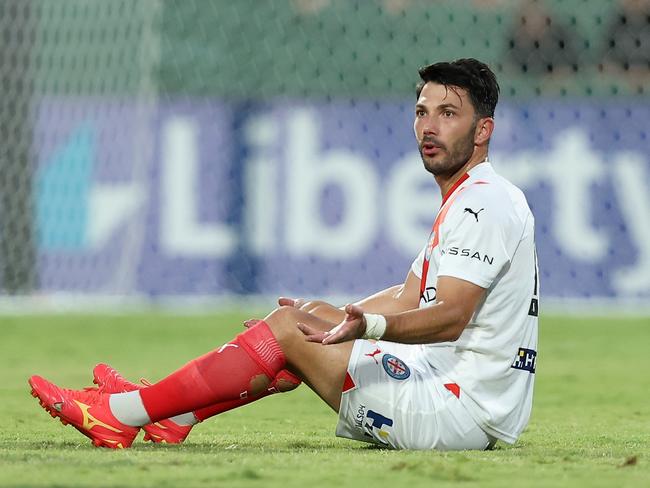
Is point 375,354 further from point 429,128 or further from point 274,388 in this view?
point 429,128

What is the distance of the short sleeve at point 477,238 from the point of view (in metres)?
4.73

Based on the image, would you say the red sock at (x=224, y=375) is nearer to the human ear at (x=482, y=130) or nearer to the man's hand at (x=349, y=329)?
the man's hand at (x=349, y=329)

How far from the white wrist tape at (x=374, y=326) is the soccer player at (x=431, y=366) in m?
0.31

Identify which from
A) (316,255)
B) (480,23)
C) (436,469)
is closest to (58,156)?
(316,255)

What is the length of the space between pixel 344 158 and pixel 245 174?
87 centimetres

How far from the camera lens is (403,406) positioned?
494 cm

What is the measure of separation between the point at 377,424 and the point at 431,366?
0.28m

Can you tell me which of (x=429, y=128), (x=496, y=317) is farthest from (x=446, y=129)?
(x=496, y=317)

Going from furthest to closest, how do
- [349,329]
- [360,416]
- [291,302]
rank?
[291,302] < [360,416] < [349,329]

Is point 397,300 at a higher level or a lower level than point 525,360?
higher

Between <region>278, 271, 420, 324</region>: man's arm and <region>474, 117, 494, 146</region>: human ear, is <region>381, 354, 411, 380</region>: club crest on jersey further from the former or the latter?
<region>474, 117, 494, 146</region>: human ear

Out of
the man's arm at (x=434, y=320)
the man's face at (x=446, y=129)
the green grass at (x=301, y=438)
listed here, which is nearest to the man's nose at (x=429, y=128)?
the man's face at (x=446, y=129)

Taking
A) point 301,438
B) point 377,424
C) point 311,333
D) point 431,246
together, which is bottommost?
point 301,438

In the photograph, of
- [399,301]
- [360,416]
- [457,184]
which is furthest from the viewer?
[399,301]
